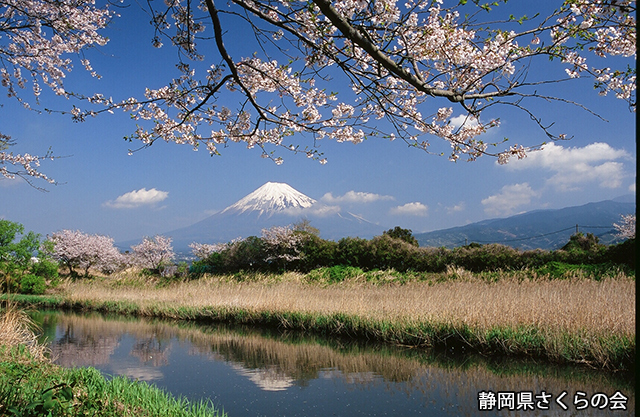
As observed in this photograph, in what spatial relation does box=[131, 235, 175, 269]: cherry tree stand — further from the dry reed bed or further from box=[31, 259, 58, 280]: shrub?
the dry reed bed

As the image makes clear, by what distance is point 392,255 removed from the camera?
1562cm

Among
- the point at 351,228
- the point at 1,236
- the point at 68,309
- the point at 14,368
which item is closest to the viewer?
the point at 14,368

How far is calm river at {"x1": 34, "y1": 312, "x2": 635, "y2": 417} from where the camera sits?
4820mm

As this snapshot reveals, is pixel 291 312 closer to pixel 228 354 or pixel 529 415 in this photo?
pixel 228 354

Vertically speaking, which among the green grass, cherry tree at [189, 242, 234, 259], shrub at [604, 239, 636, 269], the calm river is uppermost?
cherry tree at [189, 242, 234, 259]

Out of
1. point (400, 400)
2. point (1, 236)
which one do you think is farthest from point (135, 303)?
point (400, 400)

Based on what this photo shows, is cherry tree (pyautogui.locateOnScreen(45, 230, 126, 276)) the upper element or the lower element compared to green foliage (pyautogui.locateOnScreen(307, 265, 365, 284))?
upper

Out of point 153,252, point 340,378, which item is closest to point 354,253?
point 340,378

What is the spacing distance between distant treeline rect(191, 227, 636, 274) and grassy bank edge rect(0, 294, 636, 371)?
17.5 feet

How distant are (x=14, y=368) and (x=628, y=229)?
24.8m

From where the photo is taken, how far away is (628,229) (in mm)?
21594

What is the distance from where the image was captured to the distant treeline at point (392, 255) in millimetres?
12820

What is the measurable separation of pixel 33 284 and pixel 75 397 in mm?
17590

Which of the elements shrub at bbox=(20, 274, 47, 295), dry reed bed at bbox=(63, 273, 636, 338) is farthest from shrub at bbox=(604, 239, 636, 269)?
shrub at bbox=(20, 274, 47, 295)
